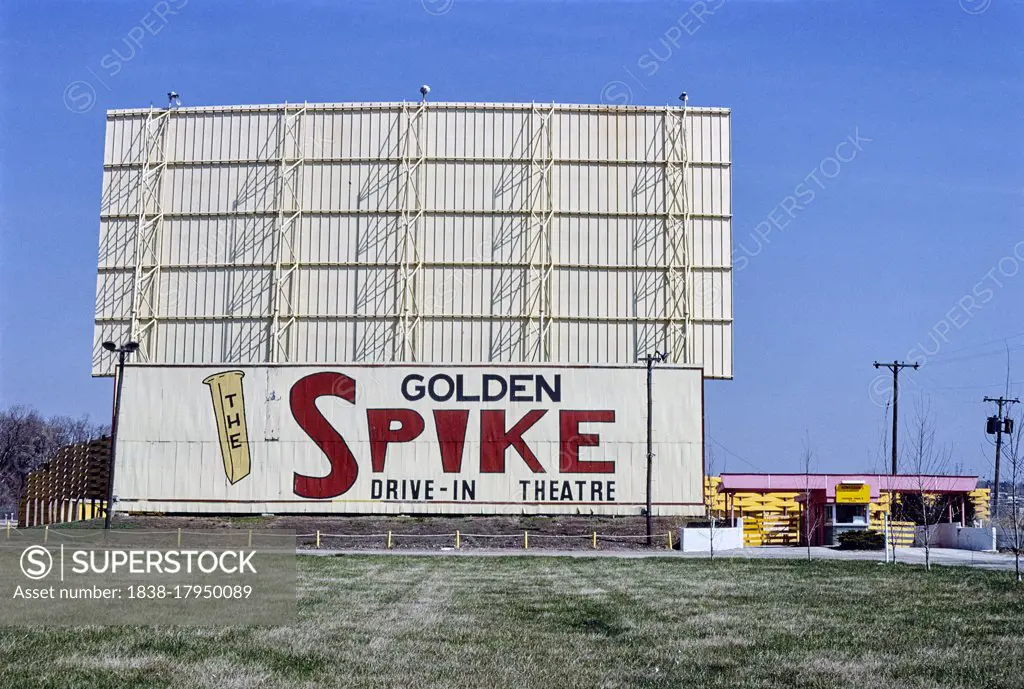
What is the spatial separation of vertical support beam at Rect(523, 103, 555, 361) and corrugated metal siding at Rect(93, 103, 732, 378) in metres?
0.14

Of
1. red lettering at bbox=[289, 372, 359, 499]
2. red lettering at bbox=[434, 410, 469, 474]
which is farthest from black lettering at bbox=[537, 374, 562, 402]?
red lettering at bbox=[289, 372, 359, 499]

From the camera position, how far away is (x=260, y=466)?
2190 inches

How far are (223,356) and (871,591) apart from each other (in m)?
42.1

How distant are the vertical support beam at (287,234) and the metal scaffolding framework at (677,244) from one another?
60.7 feet

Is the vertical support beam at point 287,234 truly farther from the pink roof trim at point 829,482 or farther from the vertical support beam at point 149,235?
the pink roof trim at point 829,482

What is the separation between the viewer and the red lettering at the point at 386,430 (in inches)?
2179

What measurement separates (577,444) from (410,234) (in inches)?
536

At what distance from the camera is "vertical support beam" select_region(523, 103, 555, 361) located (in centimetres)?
5872

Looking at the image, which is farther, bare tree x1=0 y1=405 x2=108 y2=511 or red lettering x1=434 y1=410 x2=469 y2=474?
bare tree x1=0 y1=405 x2=108 y2=511

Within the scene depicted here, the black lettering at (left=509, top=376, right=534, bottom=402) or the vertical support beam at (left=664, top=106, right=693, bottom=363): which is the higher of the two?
the vertical support beam at (left=664, top=106, right=693, bottom=363)

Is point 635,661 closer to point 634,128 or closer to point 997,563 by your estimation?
point 997,563

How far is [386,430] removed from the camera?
5541 cm

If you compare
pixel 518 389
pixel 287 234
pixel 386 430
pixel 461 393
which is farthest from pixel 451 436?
pixel 287 234

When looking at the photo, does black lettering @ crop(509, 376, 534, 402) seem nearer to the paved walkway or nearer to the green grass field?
the paved walkway
